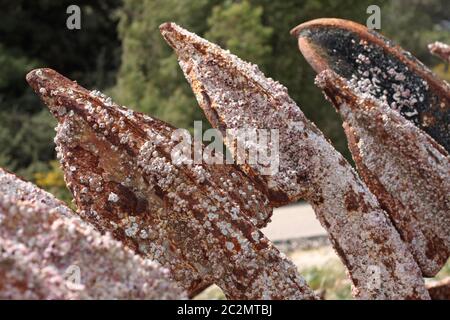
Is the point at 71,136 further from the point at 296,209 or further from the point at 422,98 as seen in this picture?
the point at 296,209

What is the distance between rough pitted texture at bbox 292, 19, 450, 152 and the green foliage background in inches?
275

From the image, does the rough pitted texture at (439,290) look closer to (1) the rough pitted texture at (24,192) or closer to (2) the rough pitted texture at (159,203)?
(2) the rough pitted texture at (159,203)

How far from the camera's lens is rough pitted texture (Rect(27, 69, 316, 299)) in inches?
63.2

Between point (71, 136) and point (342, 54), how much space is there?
31.5 inches

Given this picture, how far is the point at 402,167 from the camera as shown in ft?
6.20

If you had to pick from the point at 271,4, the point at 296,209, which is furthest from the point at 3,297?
the point at 271,4

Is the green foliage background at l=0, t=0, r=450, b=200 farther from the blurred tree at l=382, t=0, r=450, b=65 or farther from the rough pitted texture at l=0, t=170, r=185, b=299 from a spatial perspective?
the rough pitted texture at l=0, t=170, r=185, b=299

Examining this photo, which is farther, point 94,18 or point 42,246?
point 94,18

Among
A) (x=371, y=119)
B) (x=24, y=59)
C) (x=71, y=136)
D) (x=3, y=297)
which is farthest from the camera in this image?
(x=24, y=59)

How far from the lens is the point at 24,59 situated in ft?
40.6

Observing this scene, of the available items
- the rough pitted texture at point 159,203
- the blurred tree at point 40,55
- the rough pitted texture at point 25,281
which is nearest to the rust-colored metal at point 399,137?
the rough pitted texture at point 159,203

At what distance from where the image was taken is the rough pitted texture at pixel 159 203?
5.26 feet

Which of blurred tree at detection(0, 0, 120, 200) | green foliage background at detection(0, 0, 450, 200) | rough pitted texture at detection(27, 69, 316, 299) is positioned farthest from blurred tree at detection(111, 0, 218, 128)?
rough pitted texture at detection(27, 69, 316, 299)
